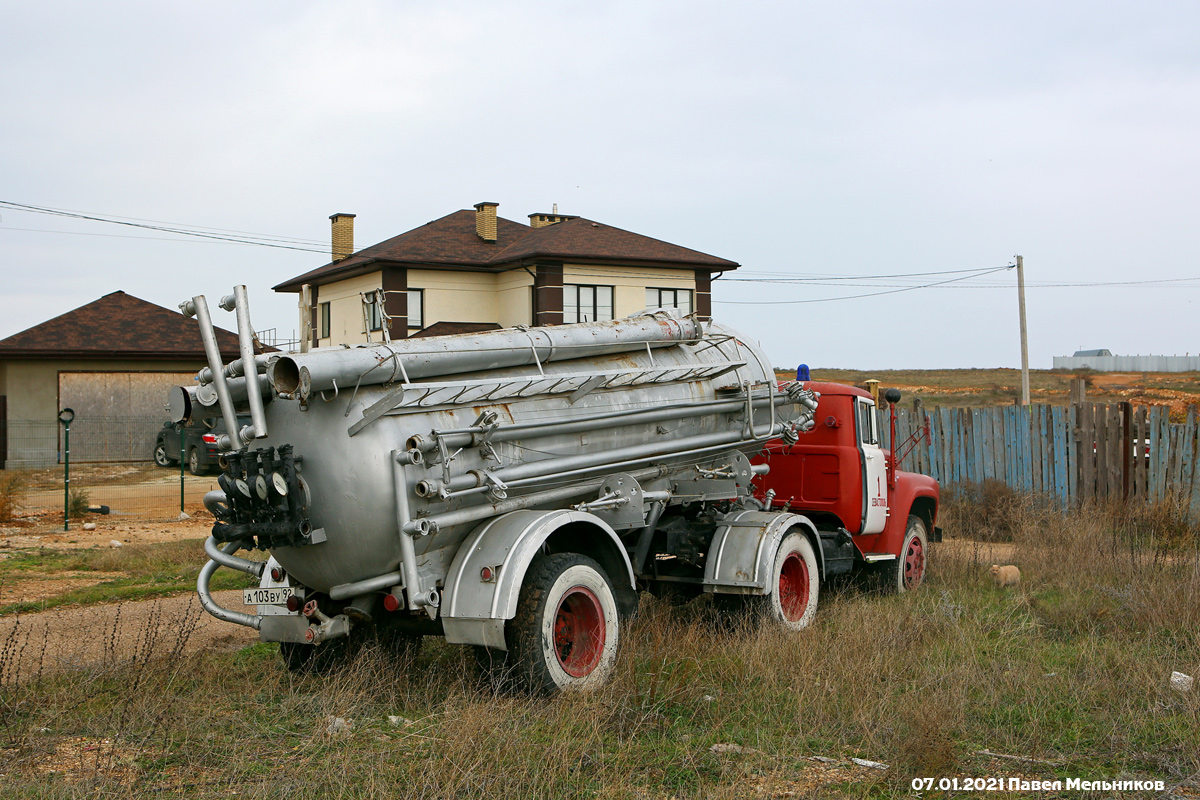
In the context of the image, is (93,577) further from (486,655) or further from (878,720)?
(878,720)

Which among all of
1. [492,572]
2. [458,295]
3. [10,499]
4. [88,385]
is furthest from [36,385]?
[492,572]

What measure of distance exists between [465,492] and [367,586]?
0.86 m

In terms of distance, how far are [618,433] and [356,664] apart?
263cm

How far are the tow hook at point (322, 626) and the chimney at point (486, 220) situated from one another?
97.1ft

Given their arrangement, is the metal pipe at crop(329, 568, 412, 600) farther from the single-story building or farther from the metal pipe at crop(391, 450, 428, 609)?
the single-story building

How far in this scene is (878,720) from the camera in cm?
615

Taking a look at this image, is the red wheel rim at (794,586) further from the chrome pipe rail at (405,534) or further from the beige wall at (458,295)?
the beige wall at (458,295)

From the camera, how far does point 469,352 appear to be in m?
7.37

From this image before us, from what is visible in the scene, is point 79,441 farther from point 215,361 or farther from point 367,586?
point 367,586

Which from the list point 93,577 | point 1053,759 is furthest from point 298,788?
point 93,577

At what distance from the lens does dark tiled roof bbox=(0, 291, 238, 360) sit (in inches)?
1219

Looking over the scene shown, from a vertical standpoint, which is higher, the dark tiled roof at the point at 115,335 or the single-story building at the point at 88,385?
the dark tiled roof at the point at 115,335

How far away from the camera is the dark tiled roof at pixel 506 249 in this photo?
32.8 m

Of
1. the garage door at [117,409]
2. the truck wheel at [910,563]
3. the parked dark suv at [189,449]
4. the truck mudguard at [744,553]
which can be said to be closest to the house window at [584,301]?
the garage door at [117,409]
